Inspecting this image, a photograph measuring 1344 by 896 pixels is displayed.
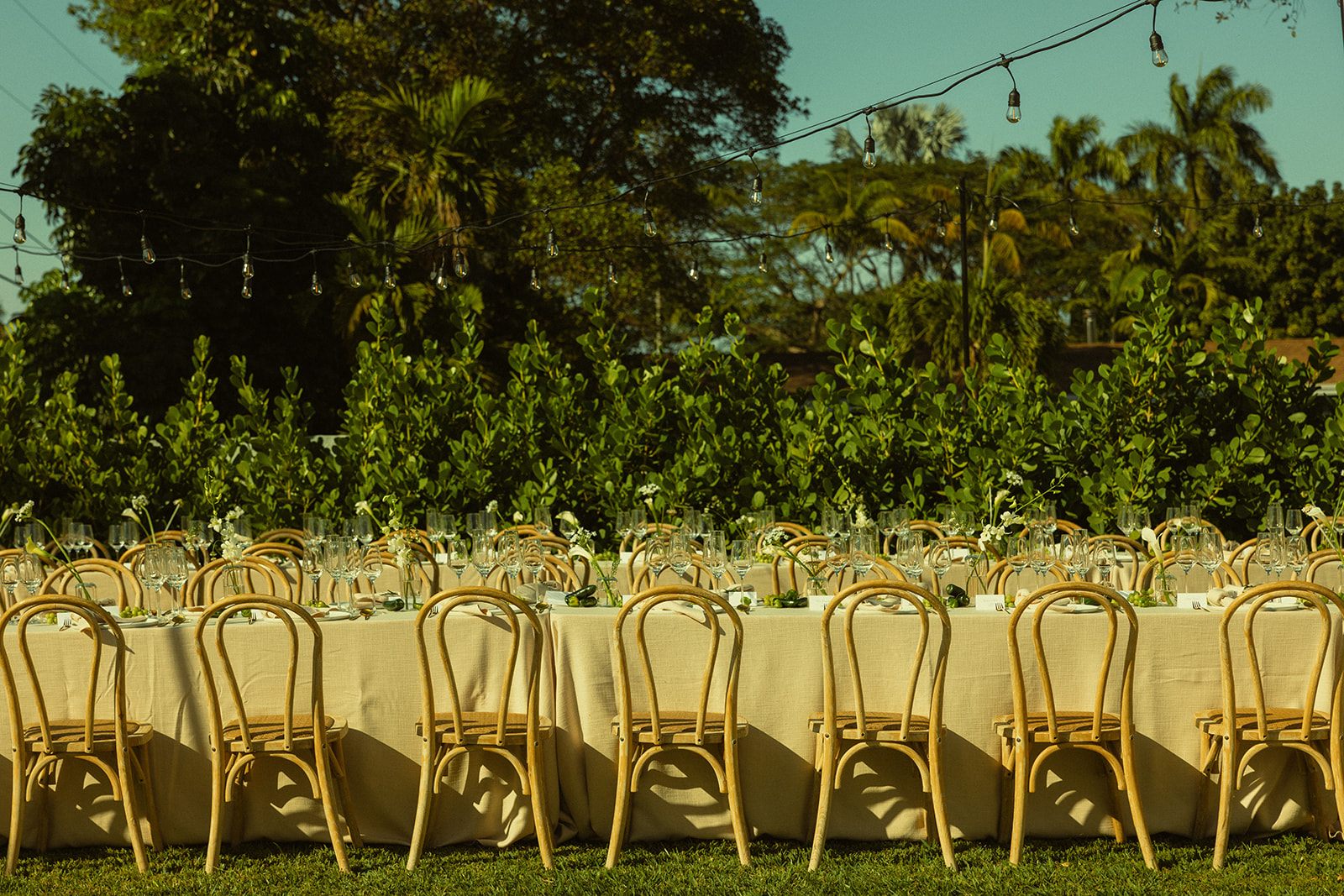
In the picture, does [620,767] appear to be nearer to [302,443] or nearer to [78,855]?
[78,855]

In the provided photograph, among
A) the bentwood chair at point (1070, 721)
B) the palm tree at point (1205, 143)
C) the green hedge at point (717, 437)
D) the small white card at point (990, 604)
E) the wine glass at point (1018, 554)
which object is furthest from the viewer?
the palm tree at point (1205, 143)

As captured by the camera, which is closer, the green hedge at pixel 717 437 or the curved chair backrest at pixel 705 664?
the curved chair backrest at pixel 705 664

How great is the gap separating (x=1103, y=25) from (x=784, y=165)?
25.9 metres

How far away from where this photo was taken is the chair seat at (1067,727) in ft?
13.0

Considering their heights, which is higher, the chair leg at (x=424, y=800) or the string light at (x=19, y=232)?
the string light at (x=19, y=232)

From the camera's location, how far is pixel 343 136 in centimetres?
1761

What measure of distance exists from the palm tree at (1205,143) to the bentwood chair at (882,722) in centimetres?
2650

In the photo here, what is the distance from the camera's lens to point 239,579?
561cm

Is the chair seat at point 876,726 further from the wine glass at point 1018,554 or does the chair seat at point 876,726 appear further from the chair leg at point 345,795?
the chair leg at point 345,795

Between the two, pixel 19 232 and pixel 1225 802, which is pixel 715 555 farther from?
pixel 19 232

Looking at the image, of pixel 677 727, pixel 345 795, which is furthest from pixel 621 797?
pixel 345 795

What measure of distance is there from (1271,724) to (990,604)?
0.99 meters

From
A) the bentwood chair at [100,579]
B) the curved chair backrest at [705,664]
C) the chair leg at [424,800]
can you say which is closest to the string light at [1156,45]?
the curved chair backrest at [705,664]

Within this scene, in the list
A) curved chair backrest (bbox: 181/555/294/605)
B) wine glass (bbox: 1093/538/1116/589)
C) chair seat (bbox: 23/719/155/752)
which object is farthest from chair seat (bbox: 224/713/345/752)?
wine glass (bbox: 1093/538/1116/589)
